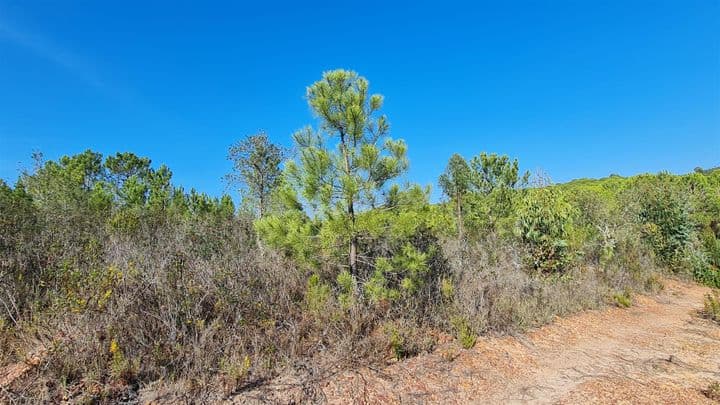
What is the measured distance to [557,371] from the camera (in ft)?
14.9

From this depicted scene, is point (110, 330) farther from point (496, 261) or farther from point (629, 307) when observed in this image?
point (629, 307)

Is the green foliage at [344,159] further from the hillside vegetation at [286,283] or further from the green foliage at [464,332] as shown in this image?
the green foliage at [464,332]

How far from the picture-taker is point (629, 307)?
8.26 m

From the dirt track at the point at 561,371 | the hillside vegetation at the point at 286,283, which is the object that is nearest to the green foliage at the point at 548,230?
the hillside vegetation at the point at 286,283

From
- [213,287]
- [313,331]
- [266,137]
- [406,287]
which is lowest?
[313,331]

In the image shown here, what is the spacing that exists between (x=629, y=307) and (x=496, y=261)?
331 cm

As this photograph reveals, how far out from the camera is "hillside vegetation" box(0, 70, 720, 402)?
11.6 ft

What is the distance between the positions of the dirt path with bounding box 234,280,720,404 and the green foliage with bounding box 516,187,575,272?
2.26 m

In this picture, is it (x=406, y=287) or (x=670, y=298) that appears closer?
(x=406, y=287)

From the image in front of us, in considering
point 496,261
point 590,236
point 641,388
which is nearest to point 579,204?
point 590,236

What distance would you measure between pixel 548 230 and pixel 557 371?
16.4ft

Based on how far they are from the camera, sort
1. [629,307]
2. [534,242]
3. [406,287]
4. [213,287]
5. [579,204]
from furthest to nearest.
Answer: [579,204], [534,242], [629,307], [406,287], [213,287]

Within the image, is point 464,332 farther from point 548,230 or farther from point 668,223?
point 668,223

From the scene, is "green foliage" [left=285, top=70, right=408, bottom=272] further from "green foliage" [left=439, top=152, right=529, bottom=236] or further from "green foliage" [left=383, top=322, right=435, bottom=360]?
"green foliage" [left=439, top=152, right=529, bottom=236]
